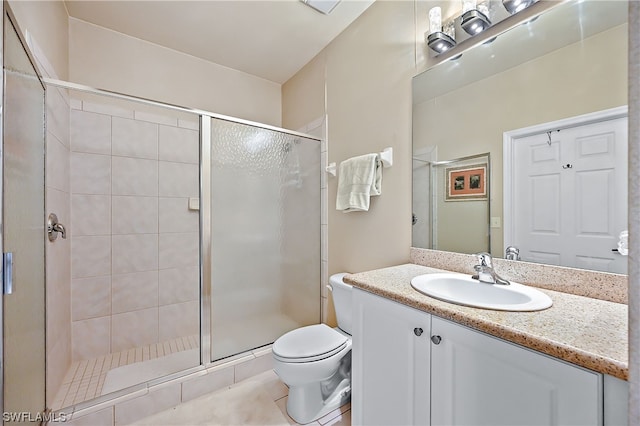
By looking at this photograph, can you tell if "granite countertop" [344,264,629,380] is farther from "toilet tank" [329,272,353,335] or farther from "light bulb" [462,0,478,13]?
"light bulb" [462,0,478,13]

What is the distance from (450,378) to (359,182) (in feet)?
3.97

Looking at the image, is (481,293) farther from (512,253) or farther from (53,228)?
(53,228)

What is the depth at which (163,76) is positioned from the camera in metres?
2.20

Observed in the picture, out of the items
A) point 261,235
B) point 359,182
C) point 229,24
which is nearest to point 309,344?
point 261,235

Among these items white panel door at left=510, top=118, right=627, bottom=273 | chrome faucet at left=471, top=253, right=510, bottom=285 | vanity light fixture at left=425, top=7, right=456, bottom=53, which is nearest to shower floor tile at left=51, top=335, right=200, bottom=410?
chrome faucet at left=471, top=253, right=510, bottom=285

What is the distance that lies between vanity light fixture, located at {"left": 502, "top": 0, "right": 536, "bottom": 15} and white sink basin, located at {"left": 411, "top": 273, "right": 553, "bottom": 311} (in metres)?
1.15

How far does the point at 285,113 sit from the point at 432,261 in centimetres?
209

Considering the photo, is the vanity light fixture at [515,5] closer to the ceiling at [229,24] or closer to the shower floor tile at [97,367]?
the ceiling at [229,24]

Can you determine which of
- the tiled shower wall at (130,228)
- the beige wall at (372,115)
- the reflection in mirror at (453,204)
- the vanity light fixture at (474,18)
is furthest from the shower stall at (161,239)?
the vanity light fixture at (474,18)

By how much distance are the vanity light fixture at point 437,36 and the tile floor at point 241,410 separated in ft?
6.70

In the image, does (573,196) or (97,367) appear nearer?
(573,196)

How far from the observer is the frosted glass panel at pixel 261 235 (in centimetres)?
176

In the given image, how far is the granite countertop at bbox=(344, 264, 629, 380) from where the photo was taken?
57 cm

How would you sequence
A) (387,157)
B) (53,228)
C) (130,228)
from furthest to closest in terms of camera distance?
(130,228) → (387,157) → (53,228)
